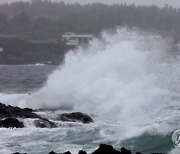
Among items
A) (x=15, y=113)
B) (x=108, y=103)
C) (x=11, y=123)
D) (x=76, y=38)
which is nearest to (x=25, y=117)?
(x=15, y=113)

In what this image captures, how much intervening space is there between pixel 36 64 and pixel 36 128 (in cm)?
6845

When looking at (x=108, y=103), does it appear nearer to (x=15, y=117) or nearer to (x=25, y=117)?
(x=25, y=117)

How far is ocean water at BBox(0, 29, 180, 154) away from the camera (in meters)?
16.2

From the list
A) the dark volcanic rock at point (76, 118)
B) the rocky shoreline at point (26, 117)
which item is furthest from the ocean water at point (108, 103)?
the dark volcanic rock at point (76, 118)

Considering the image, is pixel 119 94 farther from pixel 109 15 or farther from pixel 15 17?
pixel 15 17

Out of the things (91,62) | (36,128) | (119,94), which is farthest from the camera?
(91,62)

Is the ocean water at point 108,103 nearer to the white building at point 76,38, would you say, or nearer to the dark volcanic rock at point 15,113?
the dark volcanic rock at point 15,113

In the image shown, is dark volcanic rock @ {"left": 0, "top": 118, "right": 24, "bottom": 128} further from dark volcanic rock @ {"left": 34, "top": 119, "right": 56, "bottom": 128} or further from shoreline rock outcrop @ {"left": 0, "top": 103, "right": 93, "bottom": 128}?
dark volcanic rock @ {"left": 34, "top": 119, "right": 56, "bottom": 128}

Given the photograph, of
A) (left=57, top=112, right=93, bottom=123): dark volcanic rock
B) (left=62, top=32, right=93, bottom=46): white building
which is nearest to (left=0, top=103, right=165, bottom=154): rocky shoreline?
(left=57, top=112, right=93, bottom=123): dark volcanic rock

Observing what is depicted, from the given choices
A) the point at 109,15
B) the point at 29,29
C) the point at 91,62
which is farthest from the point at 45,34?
the point at 91,62

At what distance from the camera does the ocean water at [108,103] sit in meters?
16.2

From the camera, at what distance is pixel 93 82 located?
27.9m

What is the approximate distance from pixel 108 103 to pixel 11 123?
20.4ft

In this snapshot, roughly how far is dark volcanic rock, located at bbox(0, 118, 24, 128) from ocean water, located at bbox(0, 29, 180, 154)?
0.37m
